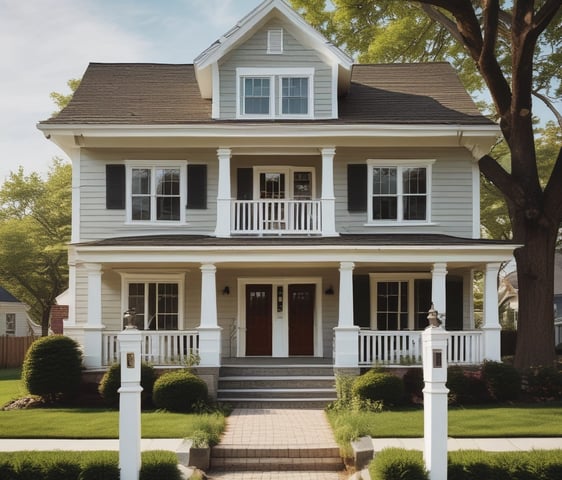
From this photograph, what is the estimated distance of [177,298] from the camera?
1917 centimetres

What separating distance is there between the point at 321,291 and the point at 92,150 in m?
7.63

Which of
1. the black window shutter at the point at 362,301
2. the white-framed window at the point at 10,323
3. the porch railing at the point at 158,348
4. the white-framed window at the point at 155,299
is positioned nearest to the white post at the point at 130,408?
the porch railing at the point at 158,348

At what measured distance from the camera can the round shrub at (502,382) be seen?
51.6ft

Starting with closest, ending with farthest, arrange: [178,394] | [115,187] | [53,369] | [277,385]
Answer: [178,394]
[53,369]
[277,385]
[115,187]

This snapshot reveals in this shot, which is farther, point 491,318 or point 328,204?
point 328,204

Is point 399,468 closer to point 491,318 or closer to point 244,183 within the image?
point 491,318

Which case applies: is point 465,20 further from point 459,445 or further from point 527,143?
point 459,445

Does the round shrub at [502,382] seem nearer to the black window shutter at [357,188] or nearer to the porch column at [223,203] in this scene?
the black window shutter at [357,188]

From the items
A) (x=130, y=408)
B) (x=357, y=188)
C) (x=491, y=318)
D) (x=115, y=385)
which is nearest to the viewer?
(x=130, y=408)

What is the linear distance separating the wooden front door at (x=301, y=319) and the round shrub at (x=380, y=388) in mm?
4398

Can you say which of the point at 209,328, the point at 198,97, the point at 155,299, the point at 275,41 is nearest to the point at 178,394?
the point at 209,328

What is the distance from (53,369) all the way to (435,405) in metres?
9.98

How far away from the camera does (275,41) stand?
1916 centimetres

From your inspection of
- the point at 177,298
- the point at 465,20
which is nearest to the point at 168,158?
the point at 177,298
